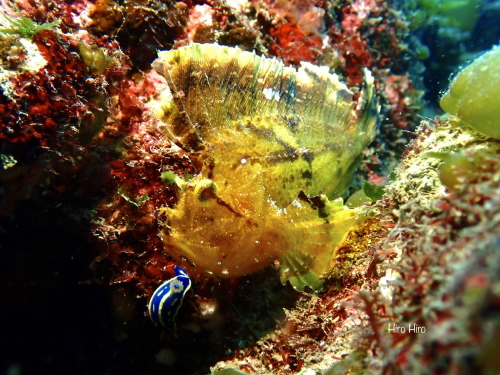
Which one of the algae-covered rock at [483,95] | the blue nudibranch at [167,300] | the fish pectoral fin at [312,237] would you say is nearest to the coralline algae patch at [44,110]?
the blue nudibranch at [167,300]

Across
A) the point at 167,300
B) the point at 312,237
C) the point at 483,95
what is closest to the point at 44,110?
the point at 167,300

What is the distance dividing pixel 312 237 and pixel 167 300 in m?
1.54

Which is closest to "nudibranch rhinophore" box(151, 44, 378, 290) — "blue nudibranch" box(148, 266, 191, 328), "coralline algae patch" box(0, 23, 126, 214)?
"blue nudibranch" box(148, 266, 191, 328)

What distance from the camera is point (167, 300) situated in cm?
261

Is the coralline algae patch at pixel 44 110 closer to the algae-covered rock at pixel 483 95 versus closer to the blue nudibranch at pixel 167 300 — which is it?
the blue nudibranch at pixel 167 300

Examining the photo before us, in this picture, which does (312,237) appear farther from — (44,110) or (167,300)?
(44,110)

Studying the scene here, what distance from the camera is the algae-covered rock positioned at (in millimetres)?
2064

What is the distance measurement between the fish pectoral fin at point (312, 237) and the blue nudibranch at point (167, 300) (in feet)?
3.32

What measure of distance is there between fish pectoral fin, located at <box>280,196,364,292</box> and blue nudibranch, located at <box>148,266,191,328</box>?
101 centimetres

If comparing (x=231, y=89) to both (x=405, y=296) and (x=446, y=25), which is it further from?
(x=446, y=25)

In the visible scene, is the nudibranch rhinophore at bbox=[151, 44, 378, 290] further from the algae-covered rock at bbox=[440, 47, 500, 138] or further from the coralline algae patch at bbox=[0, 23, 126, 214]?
the algae-covered rock at bbox=[440, 47, 500, 138]

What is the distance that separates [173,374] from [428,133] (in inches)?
151

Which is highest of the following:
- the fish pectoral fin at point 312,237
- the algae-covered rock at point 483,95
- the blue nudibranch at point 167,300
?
the algae-covered rock at point 483,95

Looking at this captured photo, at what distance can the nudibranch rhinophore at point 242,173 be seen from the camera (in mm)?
2742
